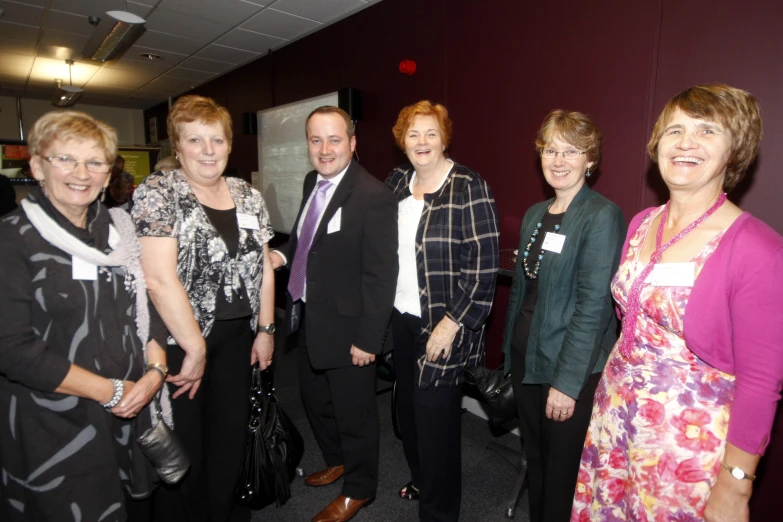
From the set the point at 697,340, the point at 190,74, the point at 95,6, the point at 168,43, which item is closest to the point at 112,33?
the point at 95,6

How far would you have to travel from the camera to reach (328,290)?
1.81 metres

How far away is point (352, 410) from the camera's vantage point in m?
1.96

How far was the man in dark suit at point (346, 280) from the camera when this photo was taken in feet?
5.80

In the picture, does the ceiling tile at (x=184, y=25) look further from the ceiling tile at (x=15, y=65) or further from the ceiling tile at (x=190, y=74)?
the ceiling tile at (x=15, y=65)

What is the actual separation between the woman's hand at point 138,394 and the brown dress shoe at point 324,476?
3.80 feet

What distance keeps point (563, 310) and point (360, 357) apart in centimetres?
81

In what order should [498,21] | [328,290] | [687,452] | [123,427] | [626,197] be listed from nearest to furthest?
[687,452]
[123,427]
[328,290]
[626,197]
[498,21]

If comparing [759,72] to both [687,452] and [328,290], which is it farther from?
[328,290]

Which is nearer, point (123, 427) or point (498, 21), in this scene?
point (123, 427)

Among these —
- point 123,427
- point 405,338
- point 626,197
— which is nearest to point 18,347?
point 123,427

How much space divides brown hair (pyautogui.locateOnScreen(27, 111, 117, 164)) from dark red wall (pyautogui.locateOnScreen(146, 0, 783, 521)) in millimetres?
2146

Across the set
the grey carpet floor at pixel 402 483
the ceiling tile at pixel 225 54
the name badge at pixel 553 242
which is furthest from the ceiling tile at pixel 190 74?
the name badge at pixel 553 242

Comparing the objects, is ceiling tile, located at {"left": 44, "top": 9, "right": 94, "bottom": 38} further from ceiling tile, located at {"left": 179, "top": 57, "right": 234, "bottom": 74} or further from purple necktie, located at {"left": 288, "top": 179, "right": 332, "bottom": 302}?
purple necktie, located at {"left": 288, "top": 179, "right": 332, "bottom": 302}

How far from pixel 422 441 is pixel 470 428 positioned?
4.07 ft
